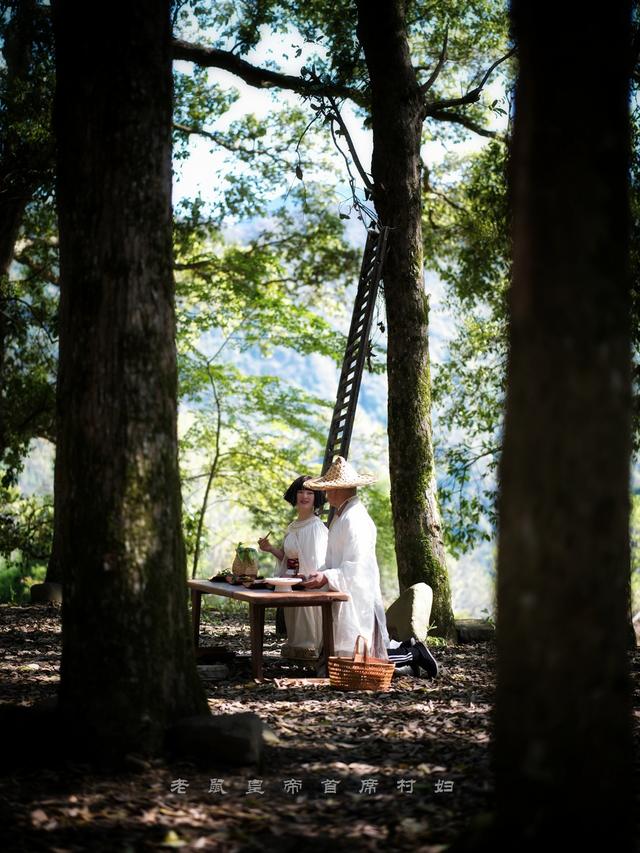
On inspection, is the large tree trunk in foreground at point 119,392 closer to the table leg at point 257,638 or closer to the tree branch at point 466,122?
the table leg at point 257,638

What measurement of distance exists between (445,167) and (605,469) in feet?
51.6

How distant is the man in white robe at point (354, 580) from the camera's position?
7652 mm

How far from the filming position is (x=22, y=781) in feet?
13.8

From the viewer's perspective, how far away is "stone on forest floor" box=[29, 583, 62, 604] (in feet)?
44.9

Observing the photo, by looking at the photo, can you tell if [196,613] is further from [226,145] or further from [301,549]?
[226,145]

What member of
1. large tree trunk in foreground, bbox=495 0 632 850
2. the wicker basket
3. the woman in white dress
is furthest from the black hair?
large tree trunk in foreground, bbox=495 0 632 850

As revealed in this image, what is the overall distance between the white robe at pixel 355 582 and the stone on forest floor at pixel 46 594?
7.28 m

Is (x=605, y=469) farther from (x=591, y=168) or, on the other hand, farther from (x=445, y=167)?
(x=445, y=167)

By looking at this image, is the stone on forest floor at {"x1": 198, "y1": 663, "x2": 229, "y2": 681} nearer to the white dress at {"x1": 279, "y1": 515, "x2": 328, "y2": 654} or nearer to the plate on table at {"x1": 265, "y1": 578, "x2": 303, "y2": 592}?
the plate on table at {"x1": 265, "y1": 578, "x2": 303, "y2": 592}

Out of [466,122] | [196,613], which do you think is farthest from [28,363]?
[196,613]

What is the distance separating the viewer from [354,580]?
7.68m

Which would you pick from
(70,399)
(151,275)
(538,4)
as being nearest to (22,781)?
(70,399)

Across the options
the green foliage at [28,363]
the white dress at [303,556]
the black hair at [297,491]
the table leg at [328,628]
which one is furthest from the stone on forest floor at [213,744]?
the green foliage at [28,363]

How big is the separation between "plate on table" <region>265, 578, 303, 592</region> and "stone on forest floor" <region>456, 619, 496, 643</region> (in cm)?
346
